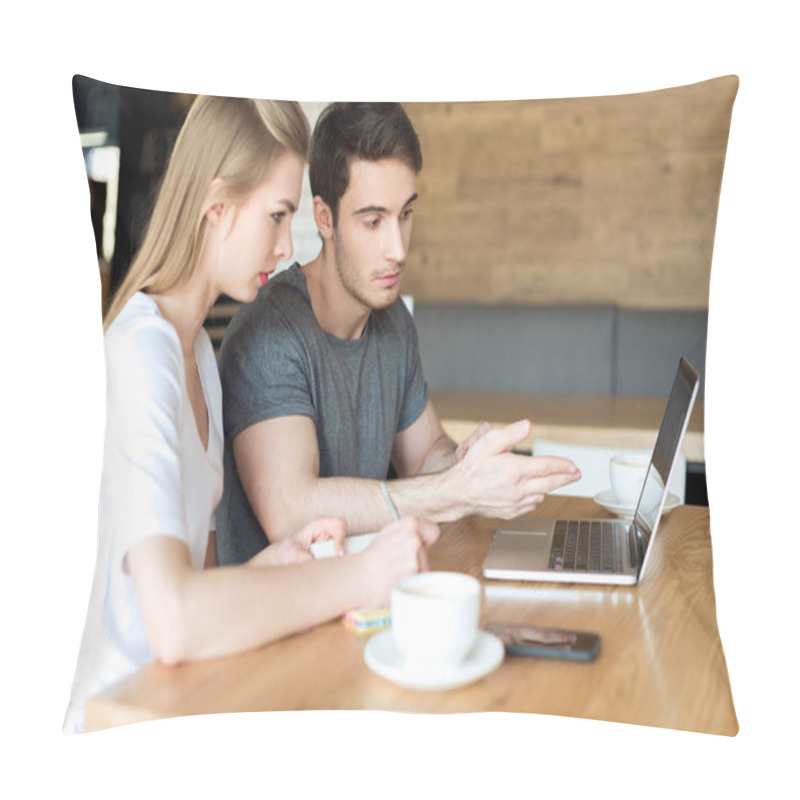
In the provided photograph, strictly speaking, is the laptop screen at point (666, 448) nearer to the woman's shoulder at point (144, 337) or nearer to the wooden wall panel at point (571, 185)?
the wooden wall panel at point (571, 185)

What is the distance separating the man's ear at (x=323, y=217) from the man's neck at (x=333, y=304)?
21mm

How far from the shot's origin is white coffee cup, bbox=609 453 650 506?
1540 millimetres

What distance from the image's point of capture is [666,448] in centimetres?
148

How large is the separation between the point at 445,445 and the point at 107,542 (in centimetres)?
45

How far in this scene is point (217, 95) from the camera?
1.50 meters

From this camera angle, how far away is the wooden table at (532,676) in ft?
4.27

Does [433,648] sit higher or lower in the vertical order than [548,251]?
lower

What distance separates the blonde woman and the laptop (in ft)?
0.37

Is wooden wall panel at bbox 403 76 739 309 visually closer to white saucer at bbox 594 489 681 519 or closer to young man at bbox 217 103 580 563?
young man at bbox 217 103 580 563

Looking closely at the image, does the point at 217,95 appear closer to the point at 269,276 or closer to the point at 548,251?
the point at 269,276

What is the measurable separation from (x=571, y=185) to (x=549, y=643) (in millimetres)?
586

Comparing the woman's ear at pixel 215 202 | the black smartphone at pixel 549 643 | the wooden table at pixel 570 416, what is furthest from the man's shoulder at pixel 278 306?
the black smartphone at pixel 549 643

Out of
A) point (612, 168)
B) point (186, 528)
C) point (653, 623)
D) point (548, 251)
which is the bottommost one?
point (653, 623)

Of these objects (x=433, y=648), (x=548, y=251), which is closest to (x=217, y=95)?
(x=548, y=251)
